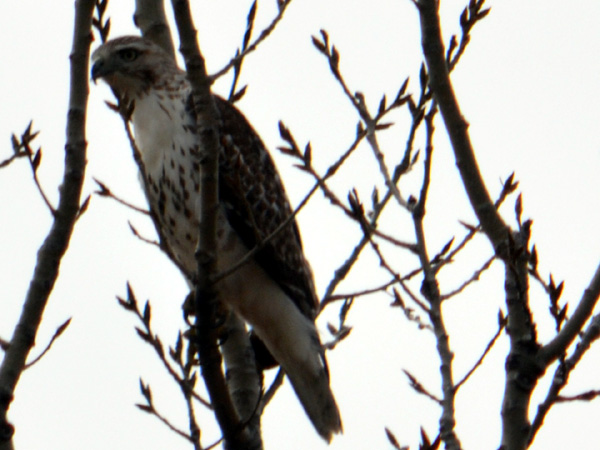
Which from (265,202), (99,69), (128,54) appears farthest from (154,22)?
(265,202)

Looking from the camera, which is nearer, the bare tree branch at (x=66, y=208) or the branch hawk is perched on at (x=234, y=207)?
the bare tree branch at (x=66, y=208)

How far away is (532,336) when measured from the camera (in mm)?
2711

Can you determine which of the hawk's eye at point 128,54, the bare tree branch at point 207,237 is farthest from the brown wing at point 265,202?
the bare tree branch at point 207,237

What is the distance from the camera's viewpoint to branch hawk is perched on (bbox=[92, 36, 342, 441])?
14.6 feet

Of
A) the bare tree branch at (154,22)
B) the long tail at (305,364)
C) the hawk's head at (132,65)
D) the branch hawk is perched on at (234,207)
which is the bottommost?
the long tail at (305,364)

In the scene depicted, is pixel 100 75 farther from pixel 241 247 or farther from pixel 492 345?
pixel 492 345

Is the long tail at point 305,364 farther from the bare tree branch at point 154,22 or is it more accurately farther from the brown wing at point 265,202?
the bare tree branch at point 154,22

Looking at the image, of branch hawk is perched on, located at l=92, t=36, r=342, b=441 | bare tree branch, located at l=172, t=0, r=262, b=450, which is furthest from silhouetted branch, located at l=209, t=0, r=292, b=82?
branch hawk is perched on, located at l=92, t=36, r=342, b=441

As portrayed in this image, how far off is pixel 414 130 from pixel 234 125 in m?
1.84

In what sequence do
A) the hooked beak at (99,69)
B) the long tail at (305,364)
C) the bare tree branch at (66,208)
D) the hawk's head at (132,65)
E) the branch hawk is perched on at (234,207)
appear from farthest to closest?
the hooked beak at (99,69) < the hawk's head at (132,65) < the long tail at (305,364) < the branch hawk is perched on at (234,207) < the bare tree branch at (66,208)

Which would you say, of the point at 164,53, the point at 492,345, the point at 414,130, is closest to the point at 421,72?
the point at 414,130

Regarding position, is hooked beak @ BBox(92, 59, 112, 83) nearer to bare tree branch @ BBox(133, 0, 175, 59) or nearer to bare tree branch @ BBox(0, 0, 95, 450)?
bare tree branch @ BBox(133, 0, 175, 59)

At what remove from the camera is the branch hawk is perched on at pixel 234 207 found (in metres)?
4.46

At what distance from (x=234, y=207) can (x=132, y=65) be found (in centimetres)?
103
